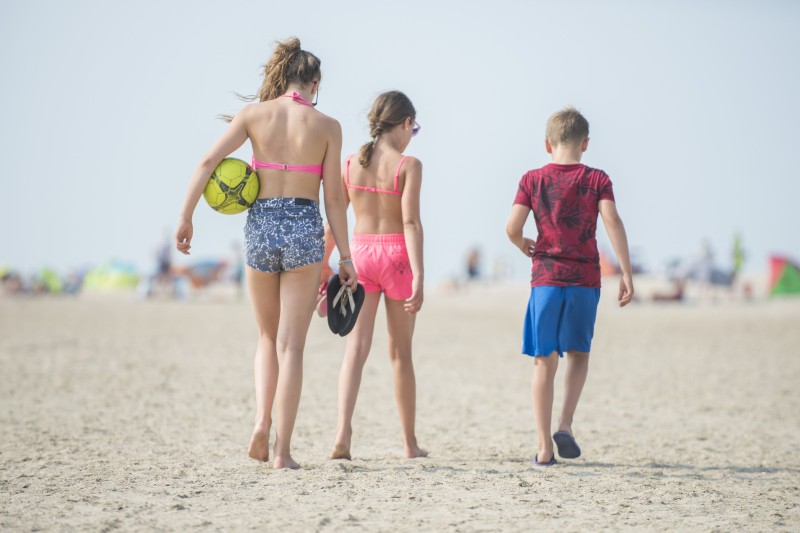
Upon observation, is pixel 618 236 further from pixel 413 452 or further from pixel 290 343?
pixel 290 343

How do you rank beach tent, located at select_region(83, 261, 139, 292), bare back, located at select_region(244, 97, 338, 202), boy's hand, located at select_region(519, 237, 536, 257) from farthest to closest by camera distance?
1. beach tent, located at select_region(83, 261, 139, 292)
2. boy's hand, located at select_region(519, 237, 536, 257)
3. bare back, located at select_region(244, 97, 338, 202)

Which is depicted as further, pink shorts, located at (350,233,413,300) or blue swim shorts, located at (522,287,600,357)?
pink shorts, located at (350,233,413,300)

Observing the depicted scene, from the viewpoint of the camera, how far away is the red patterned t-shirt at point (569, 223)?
209 inches

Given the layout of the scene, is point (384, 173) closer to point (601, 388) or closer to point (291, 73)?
point (291, 73)

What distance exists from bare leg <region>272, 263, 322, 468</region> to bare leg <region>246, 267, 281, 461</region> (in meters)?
0.06

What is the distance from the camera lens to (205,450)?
5.89 meters

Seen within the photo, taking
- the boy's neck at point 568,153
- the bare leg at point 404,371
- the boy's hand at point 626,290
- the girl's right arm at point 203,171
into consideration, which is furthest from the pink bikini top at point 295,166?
the boy's hand at point 626,290

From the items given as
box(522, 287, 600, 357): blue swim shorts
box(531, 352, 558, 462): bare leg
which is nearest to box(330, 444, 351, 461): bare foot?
box(531, 352, 558, 462): bare leg

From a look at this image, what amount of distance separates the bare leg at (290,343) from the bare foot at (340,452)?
445mm

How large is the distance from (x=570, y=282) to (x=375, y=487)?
163cm

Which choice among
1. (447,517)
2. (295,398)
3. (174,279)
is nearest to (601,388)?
(295,398)

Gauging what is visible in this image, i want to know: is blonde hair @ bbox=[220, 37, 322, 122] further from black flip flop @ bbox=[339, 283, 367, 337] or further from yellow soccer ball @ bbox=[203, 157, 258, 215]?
black flip flop @ bbox=[339, 283, 367, 337]

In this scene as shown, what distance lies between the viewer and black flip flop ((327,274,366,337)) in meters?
5.20

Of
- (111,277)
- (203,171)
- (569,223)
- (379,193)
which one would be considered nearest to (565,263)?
(569,223)
